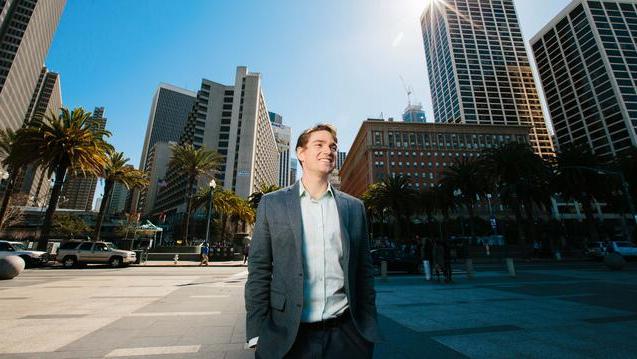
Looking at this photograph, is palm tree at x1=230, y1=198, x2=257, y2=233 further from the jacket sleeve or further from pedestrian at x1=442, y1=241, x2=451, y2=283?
the jacket sleeve

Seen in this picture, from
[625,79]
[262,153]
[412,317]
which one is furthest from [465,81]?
[412,317]

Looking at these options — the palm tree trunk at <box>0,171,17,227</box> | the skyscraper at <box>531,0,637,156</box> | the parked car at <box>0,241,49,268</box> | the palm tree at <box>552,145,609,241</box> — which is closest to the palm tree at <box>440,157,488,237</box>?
the palm tree at <box>552,145,609,241</box>

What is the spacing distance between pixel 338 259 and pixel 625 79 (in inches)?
5410

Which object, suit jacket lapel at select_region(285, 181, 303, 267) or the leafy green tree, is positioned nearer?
suit jacket lapel at select_region(285, 181, 303, 267)

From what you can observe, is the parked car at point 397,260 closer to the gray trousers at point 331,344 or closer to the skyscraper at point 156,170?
the gray trousers at point 331,344

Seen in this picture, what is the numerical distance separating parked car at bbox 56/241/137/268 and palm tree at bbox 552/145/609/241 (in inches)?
1796

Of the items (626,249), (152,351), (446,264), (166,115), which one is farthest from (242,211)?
(166,115)

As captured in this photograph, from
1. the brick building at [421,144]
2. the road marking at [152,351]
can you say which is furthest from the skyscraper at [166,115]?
the road marking at [152,351]

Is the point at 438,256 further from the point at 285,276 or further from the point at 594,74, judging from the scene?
the point at 594,74

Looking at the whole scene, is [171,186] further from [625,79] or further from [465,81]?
[625,79]

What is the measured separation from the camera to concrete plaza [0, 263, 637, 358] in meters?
4.21

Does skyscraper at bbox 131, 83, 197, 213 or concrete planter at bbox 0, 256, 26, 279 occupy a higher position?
skyscraper at bbox 131, 83, 197, 213

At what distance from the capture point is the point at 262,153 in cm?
9344

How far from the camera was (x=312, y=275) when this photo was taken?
5.86 feet
